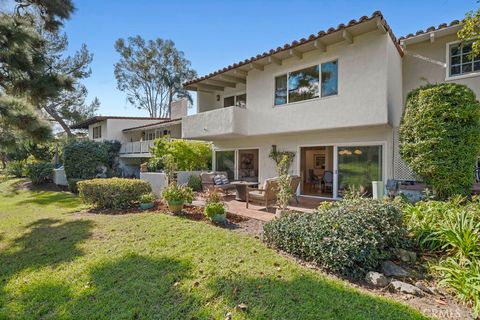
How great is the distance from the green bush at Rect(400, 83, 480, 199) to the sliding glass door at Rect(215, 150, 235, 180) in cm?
1020

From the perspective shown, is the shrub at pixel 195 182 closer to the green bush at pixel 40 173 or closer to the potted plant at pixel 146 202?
the potted plant at pixel 146 202

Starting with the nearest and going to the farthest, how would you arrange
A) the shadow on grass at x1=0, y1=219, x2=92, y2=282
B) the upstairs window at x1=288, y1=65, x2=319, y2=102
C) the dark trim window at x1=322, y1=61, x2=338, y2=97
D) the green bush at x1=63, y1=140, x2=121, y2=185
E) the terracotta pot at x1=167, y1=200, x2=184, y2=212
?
1. the shadow on grass at x1=0, y1=219, x2=92, y2=282
2. the terracotta pot at x1=167, y1=200, x2=184, y2=212
3. the dark trim window at x1=322, y1=61, x2=338, y2=97
4. the upstairs window at x1=288, y1=65, x2=319, y2=102
5. the green bush at x1=63, y1=140, x2=121, y2=185

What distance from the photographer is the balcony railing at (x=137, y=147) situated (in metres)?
23.5

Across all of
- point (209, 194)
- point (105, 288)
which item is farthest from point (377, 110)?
point (105, 288)

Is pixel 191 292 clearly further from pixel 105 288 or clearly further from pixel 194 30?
pixel 194 30

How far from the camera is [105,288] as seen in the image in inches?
181

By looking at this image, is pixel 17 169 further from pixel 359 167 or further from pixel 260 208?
pixel 359 167

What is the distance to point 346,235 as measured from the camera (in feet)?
16.3

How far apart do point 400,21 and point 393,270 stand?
10.2 m

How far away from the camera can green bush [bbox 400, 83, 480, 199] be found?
7.46 metres

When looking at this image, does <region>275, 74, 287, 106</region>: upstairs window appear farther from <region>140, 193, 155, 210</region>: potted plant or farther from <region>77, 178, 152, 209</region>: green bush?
<region>77, 178, 152, 209</region>: green bush

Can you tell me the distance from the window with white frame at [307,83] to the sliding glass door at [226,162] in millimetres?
5351

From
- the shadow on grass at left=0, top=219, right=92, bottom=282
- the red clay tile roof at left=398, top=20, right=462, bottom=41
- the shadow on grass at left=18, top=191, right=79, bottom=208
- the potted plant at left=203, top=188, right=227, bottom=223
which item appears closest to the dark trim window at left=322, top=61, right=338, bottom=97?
the red clay tile roof at left=398, top=20, right=462, bottom=41

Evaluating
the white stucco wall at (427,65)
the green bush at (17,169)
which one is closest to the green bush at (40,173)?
the green bush at (17,169)
